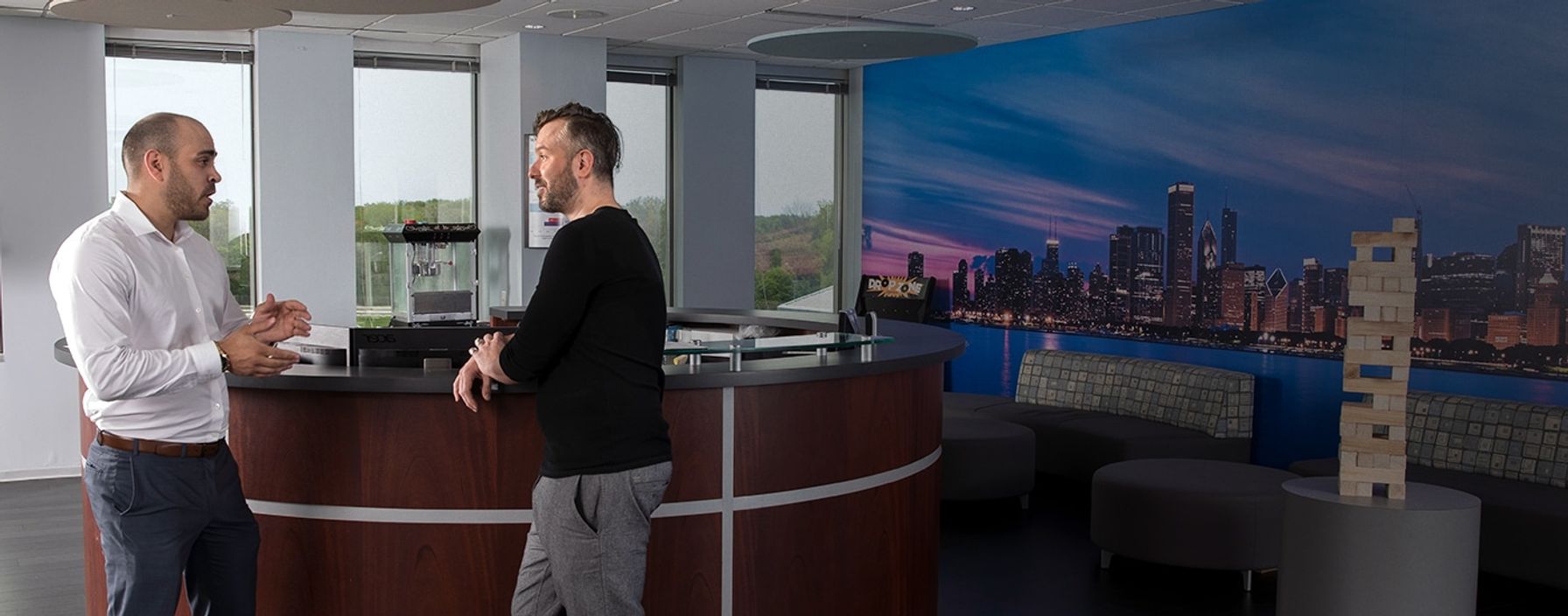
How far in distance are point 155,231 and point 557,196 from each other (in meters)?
0.88

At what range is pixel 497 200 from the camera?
30.2ft

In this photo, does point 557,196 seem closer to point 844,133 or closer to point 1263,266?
point 1263,266

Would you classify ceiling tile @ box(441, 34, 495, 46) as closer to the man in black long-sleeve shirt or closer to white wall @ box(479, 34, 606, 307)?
white wall @ box(479, 34, 606, 307)

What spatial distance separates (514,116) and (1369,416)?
20.3 feet

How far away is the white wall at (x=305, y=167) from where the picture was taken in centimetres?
848

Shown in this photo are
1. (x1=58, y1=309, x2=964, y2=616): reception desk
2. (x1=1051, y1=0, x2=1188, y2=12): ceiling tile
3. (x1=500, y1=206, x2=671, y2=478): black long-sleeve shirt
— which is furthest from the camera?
(x1=1051, y1=0, x2=1188, y2=12): ceiling tile

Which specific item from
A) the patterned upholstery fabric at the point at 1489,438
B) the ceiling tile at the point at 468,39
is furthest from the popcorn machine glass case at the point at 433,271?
the patterned upholstery fabric at the point at 1489,438

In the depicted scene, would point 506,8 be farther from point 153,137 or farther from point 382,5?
point 153,137

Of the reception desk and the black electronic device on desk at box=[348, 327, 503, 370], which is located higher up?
the black electronic device on desk at box=[348, 327, 503, 370]

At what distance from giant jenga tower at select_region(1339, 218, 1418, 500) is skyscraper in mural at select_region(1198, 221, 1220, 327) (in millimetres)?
→ 3473

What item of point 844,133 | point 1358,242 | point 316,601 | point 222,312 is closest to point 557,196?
point 222,312

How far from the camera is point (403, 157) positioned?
366 inches

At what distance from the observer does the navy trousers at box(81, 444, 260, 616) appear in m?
2.83

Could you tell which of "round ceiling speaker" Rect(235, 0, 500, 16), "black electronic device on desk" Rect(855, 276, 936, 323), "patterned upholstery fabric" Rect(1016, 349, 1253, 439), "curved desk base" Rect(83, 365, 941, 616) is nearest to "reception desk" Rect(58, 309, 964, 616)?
"curved desk base" Rect(83, 365, 941, 616)
